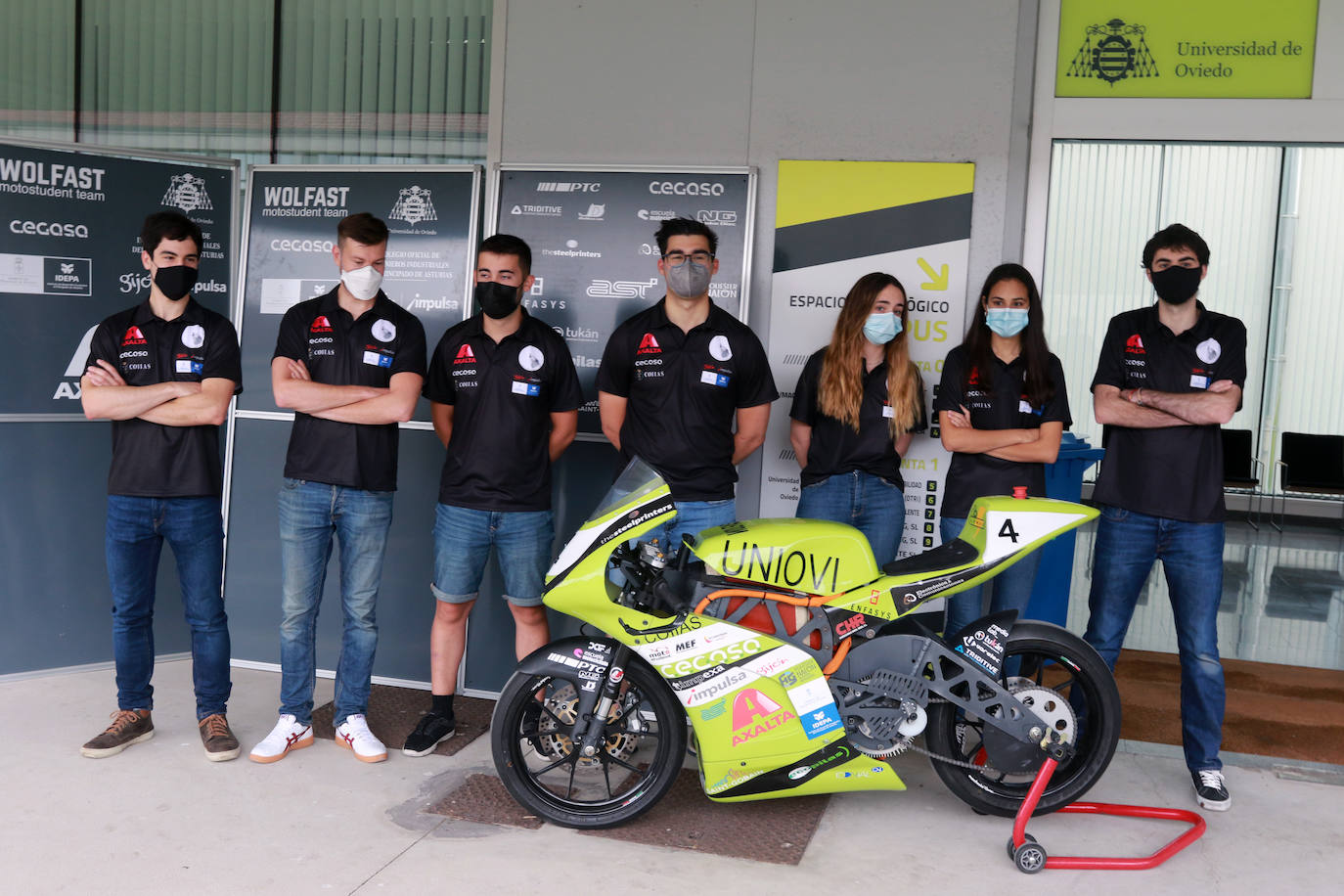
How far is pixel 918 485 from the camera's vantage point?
13.4ft

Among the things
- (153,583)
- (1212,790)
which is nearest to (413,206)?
(153,583)

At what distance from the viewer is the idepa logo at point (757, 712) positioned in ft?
9.82

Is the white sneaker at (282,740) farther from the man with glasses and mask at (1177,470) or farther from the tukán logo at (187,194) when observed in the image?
the man with glasses and mask at (1177,470)

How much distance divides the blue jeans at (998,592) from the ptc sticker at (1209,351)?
2.63 feet

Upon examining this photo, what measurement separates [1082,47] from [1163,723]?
2.63 metres

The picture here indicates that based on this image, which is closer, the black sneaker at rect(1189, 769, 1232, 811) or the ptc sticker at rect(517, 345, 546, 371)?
the black sneaker at rect(1189, 769, 1232, 811)

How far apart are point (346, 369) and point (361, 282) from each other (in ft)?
0.95

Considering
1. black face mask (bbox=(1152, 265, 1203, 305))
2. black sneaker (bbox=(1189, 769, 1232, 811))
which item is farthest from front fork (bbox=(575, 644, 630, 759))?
black face mask (bbox=(1152, 265, 1203, 305))

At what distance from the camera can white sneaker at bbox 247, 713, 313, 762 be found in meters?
3.50

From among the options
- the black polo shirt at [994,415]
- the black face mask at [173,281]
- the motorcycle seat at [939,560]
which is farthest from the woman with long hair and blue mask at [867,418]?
the black face mask at [173,281]

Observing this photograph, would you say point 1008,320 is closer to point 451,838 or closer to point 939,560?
point 939,560

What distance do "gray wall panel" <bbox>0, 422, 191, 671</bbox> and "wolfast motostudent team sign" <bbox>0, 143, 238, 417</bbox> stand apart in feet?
0.52

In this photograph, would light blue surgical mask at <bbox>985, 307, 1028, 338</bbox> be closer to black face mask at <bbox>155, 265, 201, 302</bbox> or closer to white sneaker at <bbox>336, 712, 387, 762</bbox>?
white sneaker at <bbox>336, 712, 387, 762</bbox>

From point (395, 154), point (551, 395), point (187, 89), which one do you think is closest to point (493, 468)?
point (551, 395)
